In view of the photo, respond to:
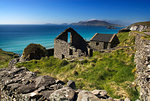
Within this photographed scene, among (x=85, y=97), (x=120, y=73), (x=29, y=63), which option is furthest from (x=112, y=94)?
(x=29, y=63)

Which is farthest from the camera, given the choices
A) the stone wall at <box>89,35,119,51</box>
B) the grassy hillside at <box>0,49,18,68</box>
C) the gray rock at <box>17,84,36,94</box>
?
the stone wall at <box>89,35,119,51</box>

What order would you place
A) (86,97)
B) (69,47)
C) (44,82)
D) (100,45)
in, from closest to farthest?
(86,97), (44,82), (69,47), (100,45)

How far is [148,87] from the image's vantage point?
615cm

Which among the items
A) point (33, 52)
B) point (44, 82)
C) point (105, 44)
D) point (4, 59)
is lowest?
point (4, 59)

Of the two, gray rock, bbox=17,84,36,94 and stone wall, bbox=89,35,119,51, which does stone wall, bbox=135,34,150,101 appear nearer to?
gray rock, bbox=17,84,36,94

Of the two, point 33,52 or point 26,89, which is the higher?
point 26,89

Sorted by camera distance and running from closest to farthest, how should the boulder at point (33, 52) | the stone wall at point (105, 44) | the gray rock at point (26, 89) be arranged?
the gray rock at point (26, 89), the boulder at point (33, 52), the stone wall at point (105, 44)

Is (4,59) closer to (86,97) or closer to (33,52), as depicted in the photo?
→ (33,52)

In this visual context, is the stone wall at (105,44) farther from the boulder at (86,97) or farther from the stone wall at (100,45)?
the boulder at (86,97)

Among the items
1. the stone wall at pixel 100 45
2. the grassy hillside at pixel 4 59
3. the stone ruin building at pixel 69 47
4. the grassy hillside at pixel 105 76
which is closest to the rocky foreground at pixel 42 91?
the grassy hillside at pixel 105 76

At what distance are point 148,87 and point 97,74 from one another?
5915mm

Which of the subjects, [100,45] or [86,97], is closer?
[86,97]

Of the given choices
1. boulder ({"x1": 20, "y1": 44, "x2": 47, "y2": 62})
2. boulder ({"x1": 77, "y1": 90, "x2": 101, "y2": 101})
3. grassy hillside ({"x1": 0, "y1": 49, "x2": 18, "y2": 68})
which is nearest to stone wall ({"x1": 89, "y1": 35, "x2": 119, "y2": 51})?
boulder ({"x1": 20, "y1": 44, "x2": 47, "y2": 62})

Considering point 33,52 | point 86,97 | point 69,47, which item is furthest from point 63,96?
point 33,52
